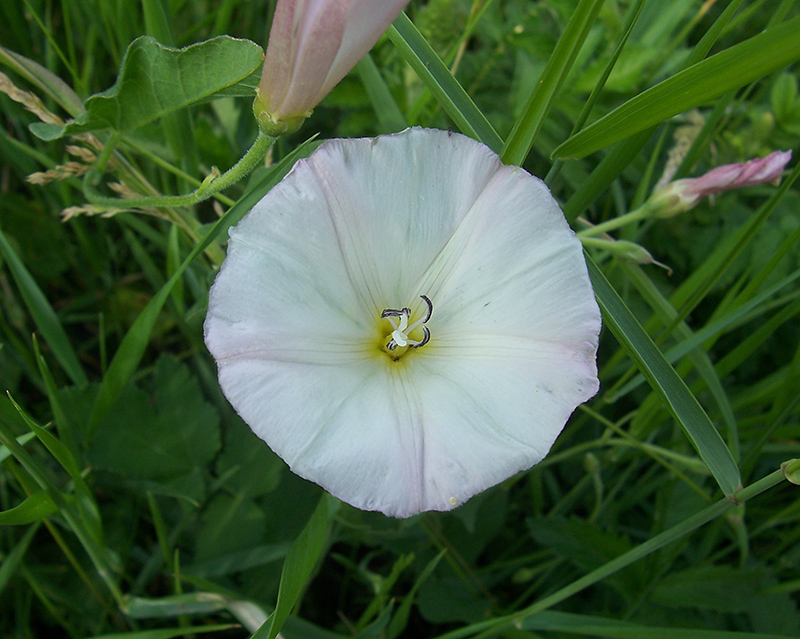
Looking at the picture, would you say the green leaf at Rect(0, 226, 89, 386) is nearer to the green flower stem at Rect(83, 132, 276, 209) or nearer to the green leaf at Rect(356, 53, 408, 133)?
the green flower stem at Rect(83, 132, 276, 209)

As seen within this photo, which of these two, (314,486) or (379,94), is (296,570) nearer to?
(314,486)

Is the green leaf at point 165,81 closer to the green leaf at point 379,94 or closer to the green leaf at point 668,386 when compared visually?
the green leaf at point 379,94

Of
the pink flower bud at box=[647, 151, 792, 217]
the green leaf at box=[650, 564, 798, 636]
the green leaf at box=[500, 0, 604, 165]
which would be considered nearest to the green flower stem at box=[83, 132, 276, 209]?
the green leaf at box=[500, 0, 604, 165]

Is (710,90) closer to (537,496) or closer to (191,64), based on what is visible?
(191,64)

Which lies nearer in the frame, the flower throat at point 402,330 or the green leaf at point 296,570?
the green leaf at point 296,570

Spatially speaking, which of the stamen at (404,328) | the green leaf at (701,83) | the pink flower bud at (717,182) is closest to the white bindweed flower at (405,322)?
the stamen at (404,328)

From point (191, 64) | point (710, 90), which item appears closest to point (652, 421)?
point (710, 90)
